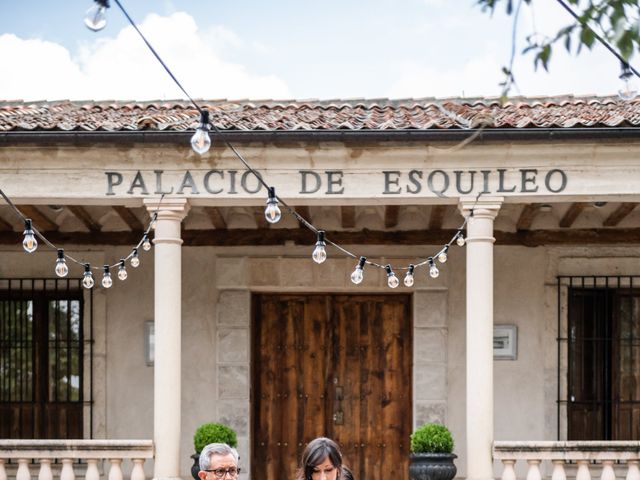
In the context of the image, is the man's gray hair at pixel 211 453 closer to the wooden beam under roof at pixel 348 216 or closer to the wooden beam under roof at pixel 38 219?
the wooden beam under roof at pixel 348 216

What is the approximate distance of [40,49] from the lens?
29094 mm

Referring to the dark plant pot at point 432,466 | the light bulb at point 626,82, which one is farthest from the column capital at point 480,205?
the light bulb at point 626,82

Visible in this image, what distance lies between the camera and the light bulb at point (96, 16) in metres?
4.55

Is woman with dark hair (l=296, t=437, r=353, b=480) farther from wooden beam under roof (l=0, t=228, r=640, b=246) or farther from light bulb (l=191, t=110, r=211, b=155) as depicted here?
wooden beam under roof (l=0, t=228, r=640, b=246)

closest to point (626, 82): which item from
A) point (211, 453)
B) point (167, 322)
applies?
point (211, 453)

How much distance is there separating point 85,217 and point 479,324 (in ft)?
13.9

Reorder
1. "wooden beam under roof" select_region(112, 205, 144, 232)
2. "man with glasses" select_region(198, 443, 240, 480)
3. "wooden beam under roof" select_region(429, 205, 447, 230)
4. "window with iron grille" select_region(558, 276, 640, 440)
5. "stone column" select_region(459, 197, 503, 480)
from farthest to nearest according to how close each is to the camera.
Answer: "window with iron grille" select_region(558, 276, 640, 440) → "wooden beam under roof" select_region(112, 205, 144, 232) → "wooden beam under roof" select_region(429, 205, 447, 230) → "stone column" select_region(459, 197, 503, 480) → "man with glasses" select_region(198, 443, 240, 480)

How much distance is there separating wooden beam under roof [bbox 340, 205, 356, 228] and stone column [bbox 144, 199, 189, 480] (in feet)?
6.40

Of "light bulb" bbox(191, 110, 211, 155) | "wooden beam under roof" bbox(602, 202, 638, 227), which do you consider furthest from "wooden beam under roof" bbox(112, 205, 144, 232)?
"light bulb" bbox(191, 110, 211, 155)

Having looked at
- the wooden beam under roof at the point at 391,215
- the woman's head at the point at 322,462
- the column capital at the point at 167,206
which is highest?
the wooden beam under roof at the point at 391,215

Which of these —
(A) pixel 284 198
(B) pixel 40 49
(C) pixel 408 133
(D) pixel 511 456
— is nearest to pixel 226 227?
(A) pixel 284 198

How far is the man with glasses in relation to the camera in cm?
A: 487

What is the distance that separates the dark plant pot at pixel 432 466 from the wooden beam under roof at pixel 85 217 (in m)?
4.03

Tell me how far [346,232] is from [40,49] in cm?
1951
